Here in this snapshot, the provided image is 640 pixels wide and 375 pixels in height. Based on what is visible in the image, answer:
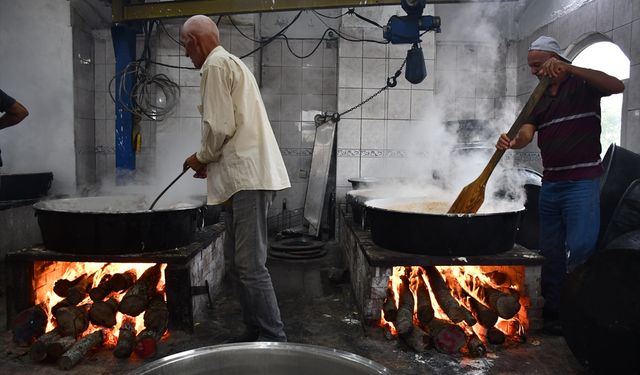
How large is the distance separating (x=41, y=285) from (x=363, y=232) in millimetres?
2478

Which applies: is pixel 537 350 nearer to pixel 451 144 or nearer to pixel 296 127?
pixel 451 144

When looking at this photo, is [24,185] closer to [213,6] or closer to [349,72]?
[213,6]

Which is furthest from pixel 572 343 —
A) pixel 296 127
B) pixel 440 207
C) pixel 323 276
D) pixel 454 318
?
pixel 296 127

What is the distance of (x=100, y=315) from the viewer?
9.68 ft

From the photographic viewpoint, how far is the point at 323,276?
4.80m

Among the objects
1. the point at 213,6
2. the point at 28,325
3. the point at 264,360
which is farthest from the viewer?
the point at 213,6

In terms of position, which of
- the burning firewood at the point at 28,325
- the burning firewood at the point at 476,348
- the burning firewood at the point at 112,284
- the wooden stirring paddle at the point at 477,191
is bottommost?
the burning firewood at the point at 476,348

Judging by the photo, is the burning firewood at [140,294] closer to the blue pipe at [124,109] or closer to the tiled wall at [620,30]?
the blue pipe at [124,109]

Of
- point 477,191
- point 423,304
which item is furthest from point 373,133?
point 423,304

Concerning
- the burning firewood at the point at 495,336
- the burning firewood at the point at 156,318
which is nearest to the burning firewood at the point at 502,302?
the burning firewood at the point at 495,336

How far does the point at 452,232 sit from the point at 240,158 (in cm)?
146

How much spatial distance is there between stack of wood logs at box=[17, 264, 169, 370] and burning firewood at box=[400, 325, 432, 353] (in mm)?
1538

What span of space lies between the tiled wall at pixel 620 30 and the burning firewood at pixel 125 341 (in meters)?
4.59

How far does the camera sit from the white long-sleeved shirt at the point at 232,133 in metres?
2.67
